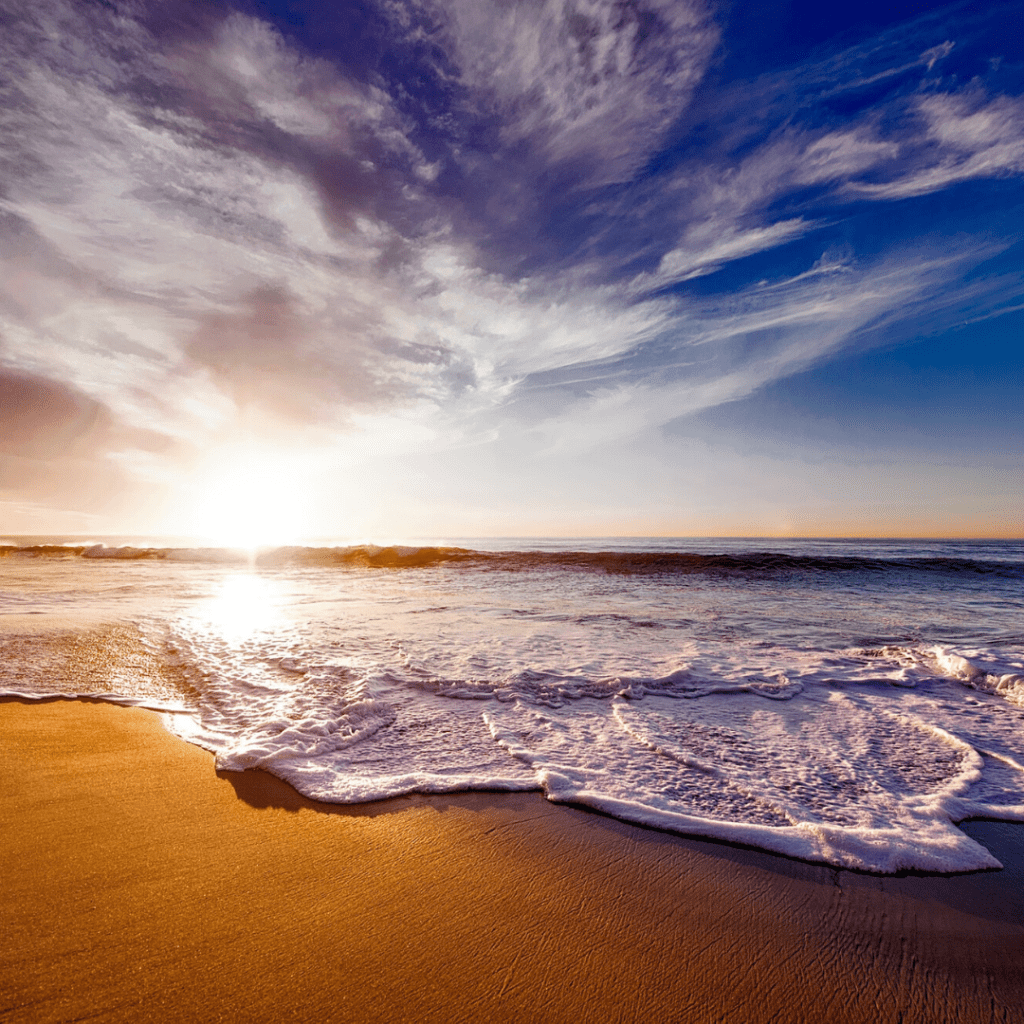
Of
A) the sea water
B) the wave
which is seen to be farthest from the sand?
the wave

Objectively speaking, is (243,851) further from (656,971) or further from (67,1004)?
(656,971)

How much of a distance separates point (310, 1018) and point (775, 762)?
3.22m

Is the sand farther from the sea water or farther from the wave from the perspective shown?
the wave

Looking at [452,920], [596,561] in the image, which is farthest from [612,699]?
[596,561]

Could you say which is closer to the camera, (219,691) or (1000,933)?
(1000,933)

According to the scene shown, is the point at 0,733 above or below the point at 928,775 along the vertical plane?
above

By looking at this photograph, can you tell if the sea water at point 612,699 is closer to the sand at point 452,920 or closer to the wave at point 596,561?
the sand at point 452,920

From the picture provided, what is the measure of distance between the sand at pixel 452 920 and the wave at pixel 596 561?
52.2ft

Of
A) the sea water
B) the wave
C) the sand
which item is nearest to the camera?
the sand

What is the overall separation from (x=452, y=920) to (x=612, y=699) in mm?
2962

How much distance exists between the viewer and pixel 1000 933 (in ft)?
6.69

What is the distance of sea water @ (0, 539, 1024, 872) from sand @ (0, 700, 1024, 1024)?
281 mm

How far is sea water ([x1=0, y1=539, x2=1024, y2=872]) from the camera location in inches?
118

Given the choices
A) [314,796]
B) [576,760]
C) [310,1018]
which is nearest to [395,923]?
[310,1018]
